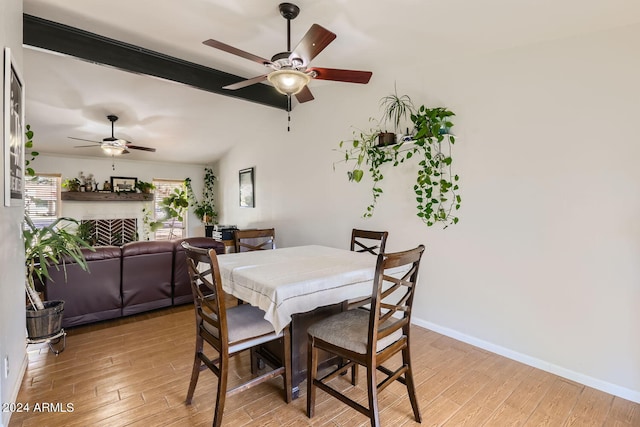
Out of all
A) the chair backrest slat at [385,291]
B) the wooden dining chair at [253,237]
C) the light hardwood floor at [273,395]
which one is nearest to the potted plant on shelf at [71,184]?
the light hardwood floor at [273,395]

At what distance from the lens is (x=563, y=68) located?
2.29 meters

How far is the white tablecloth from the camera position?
5.47 feet

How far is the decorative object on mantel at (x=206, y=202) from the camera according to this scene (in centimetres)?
720

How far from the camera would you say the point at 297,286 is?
1725mm

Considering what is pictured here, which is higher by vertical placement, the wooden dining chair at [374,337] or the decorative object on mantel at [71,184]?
the decorative object on mantel at [71,184]

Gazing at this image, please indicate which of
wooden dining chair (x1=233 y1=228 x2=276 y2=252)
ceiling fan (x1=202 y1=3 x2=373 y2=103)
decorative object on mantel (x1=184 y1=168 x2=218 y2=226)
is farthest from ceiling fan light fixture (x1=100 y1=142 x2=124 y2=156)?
ceiling fan (x1=202 y1=3 x2=373 y2=103)

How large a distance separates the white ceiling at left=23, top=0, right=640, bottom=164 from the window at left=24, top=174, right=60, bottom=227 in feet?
6.76

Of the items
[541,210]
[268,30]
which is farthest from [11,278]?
[541,210]

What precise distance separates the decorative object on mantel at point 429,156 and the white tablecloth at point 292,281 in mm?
1008

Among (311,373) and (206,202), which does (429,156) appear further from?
(206,202)

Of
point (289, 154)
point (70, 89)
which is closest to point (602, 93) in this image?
point (289, 154)

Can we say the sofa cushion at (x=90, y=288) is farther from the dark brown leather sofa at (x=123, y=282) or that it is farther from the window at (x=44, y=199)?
the window at (x=44, y=199)

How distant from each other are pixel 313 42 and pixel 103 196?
602 centimetres

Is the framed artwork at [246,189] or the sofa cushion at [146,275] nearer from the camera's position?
the sofa cushion at [146,275]
